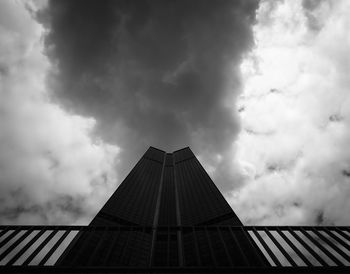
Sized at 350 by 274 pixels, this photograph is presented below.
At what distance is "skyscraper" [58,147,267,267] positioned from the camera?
57.3 metres

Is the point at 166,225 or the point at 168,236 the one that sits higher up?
the point at 166,225

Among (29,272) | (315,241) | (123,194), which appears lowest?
(29,272)

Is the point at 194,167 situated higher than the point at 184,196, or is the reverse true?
the point at 194,167

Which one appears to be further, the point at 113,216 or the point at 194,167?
the point at 194,167

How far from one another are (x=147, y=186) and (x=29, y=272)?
346ft

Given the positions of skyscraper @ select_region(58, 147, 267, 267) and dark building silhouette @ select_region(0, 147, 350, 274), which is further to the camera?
skyscraper @ select_region(58, 147, 267, 267)

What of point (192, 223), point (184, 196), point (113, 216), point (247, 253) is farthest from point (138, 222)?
point (247, 253)

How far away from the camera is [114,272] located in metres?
32.4

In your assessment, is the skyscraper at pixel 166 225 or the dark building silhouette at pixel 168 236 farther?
the skyscraper at pixel 166 225

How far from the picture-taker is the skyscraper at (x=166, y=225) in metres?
57.3

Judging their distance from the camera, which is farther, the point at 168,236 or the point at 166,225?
the point at 166,225

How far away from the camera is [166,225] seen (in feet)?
379

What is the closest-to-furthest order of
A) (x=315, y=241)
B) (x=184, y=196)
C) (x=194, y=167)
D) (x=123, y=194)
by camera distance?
(x=315, y=241)
(x=123, y=194)
(x=184, y=196)
(x=194, y=167)

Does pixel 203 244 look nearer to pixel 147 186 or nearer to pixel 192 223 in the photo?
pixel 192 223
